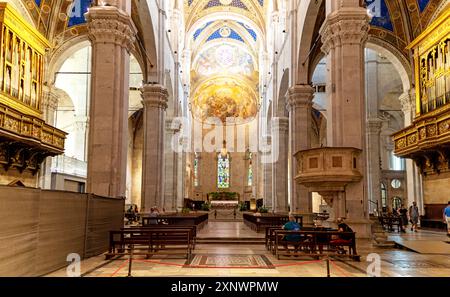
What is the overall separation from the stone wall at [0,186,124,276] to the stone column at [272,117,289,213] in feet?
56.6

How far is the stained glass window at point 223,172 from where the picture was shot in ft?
163

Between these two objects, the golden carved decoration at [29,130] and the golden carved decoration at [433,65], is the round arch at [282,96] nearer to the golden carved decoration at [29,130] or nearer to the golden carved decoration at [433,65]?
the golden carved decoration at [433,65]

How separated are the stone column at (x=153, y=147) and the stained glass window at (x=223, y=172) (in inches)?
1088

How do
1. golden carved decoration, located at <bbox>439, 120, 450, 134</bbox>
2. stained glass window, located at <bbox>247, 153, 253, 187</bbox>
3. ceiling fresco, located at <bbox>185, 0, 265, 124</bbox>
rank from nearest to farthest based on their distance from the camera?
golden carved decoration, located at <bbox>439, 120, 450, 134</bbox>
ceiling fresco, located at <bbox>185, 0, 265, 124</bbox>
stained glass window, located at <bbox>247, 153, 253, 187</bbox>

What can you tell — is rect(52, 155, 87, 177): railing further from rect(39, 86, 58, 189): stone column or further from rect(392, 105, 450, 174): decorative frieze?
rect(392, 105, 450, 174): decorative frieze

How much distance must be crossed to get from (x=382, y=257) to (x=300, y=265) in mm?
2430

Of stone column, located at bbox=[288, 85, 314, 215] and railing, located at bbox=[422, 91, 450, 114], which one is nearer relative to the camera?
railing, located at bbox=[422, 91, 450, 114]

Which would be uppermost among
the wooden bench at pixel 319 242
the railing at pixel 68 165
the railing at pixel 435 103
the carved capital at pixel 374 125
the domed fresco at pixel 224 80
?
the domed fresco at pixel 224 80

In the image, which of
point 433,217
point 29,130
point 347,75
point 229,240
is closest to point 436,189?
point 433,217

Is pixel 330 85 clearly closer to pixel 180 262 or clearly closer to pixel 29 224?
pixel 180 262

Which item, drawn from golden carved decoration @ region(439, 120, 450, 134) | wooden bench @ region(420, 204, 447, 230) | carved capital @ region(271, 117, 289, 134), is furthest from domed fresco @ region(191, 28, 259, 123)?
golden carved decoration @ region(439, 120, 450, 134)

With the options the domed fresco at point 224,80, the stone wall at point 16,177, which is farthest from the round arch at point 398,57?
the domed fresco at point 224,80

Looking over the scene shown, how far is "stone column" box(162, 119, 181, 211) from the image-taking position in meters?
28.4

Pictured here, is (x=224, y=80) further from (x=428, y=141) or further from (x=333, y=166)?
(x=333, y=166)
